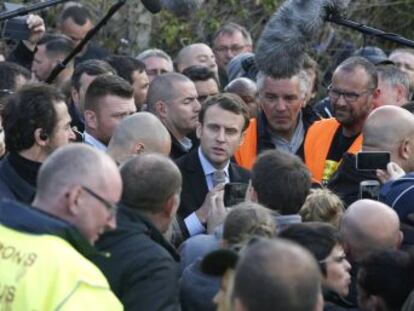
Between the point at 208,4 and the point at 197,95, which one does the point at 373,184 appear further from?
the point at 208,4

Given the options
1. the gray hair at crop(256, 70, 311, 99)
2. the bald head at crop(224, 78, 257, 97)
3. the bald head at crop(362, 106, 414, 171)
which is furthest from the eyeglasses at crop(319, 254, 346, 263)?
the bald head at crop(224, 78, 257, 97)

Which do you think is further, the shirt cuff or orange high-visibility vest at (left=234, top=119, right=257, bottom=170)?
orange high-visibility vest at (left=234, top=119, right=257, bottom=170)

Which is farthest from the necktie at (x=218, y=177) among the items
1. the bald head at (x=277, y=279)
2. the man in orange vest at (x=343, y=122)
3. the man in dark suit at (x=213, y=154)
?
the bald head at (x=277, y=279)

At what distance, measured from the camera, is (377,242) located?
6.15 metres

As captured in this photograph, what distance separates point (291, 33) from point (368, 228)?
1984 mm

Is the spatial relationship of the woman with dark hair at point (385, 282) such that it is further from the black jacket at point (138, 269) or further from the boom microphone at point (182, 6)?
the boom microphone at point (182, 6)

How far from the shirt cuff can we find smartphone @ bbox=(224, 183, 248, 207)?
28 centimetres

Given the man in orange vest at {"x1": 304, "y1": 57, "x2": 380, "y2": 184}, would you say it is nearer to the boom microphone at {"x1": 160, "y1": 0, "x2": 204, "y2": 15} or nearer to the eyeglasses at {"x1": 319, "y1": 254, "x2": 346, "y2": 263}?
the boom microphone at {"x1": 160, "y1": 0, "x2": 204, "y2": 15}

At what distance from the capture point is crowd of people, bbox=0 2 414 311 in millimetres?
4488

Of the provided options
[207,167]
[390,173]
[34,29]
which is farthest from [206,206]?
[34,29]

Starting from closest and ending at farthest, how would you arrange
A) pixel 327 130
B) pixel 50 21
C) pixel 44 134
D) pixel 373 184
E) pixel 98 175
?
pixel 98 175 → pixel 44 134 → pixel 373 184 → pixel 327 130 → pixel 50 21

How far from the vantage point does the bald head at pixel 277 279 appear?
12.1ft

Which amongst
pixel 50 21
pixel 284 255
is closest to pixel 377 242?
pixel 284 255

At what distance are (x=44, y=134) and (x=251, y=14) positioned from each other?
9.85 meters
